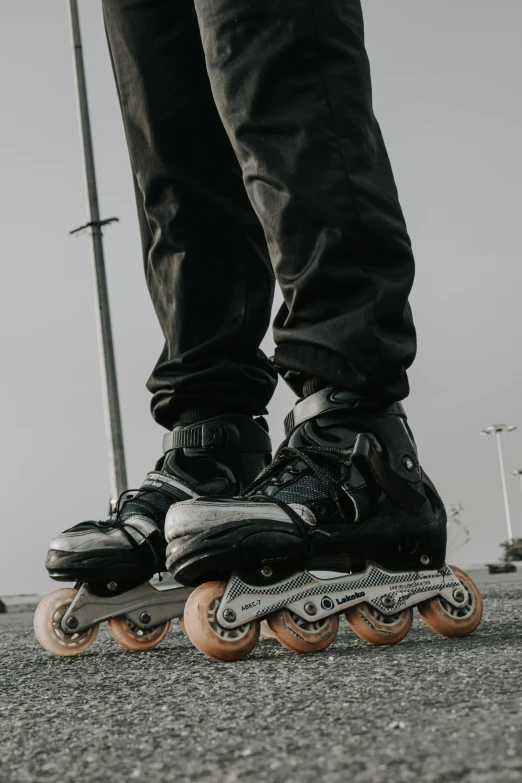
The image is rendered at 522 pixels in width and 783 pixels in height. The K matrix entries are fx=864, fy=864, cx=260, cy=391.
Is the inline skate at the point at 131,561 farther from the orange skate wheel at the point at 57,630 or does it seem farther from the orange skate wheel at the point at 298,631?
the orange skate wheel at the point at 298,631

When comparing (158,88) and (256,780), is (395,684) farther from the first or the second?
(158,88)

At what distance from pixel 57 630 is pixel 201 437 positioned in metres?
0.45

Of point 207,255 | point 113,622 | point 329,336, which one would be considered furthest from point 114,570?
point 207,255

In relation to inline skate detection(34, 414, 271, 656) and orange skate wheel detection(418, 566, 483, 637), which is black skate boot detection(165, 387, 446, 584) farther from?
inline skate detection(34, 414, 271, 656)

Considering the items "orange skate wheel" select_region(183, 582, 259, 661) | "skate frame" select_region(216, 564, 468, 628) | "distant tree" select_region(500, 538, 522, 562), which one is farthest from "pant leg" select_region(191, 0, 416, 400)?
"distant tree" select_region(500, 538, 522, 562)

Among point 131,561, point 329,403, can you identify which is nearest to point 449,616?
point 329,403

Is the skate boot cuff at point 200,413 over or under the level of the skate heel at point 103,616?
over

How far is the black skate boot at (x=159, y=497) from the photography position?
144 centimetres

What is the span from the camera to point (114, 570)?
4.78 ft

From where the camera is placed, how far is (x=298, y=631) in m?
1.13

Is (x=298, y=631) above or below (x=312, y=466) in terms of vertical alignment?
below

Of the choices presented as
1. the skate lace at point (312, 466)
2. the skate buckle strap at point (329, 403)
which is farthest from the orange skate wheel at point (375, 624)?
the skate buckle strap at point (329, 403)

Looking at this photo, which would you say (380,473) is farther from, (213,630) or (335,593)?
(213,630)

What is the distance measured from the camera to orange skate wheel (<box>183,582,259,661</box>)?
1.08 meters
